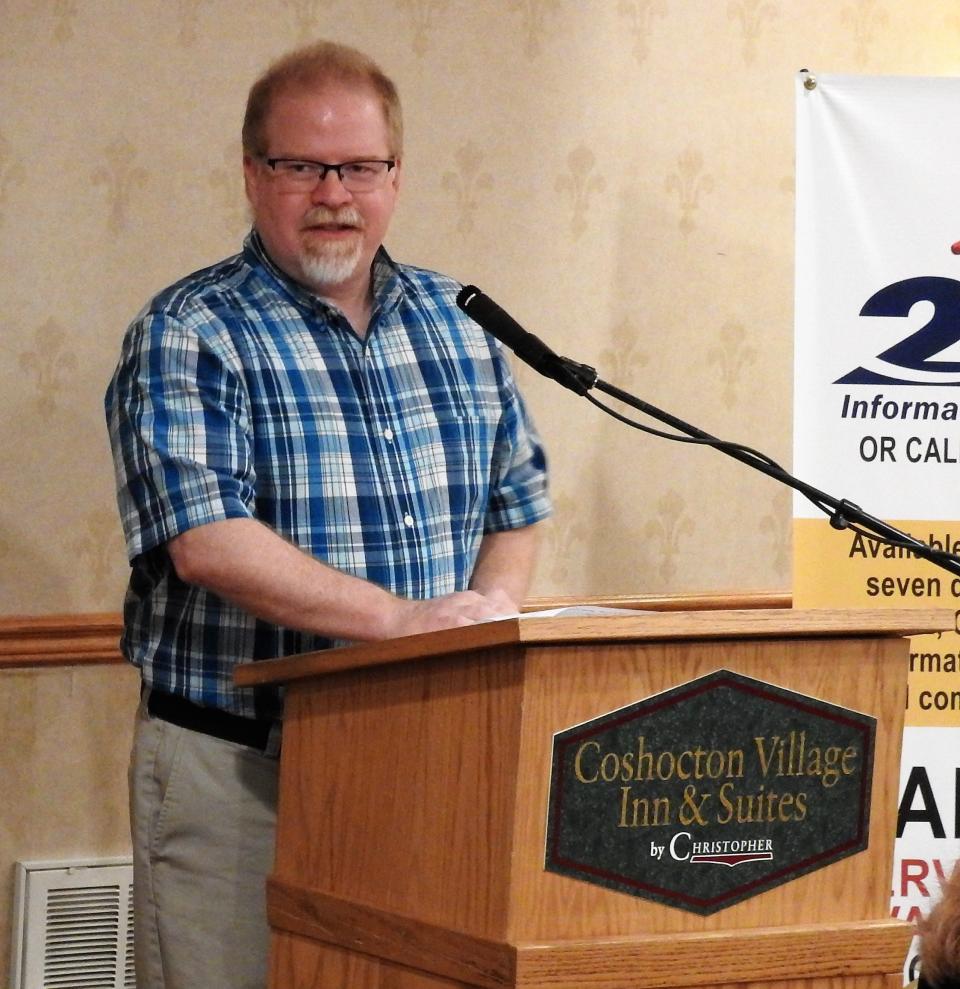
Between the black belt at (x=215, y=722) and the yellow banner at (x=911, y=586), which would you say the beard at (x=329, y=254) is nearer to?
the black belt at (x=215, y=722)

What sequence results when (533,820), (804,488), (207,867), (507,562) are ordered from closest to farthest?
(533,820) → (804,488) → (207,867) → (507,562)

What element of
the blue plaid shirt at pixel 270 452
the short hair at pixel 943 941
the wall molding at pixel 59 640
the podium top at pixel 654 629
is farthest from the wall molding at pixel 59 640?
the short hair at pixel 943 941

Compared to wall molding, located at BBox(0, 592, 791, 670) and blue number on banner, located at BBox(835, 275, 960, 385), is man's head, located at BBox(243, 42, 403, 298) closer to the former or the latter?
wall molding, located at BBox(0, 592, 791, 670)

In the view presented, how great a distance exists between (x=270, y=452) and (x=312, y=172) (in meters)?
0.43

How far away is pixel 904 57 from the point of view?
3.60 m

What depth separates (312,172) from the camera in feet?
7.09

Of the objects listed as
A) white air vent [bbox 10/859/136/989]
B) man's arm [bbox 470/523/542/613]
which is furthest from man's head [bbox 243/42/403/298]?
white air vent [bbox 10/859/136/989]

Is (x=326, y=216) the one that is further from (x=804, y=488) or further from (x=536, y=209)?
(x=536, y=209)

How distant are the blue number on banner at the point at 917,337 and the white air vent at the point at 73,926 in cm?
179

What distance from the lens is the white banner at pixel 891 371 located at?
3.01m

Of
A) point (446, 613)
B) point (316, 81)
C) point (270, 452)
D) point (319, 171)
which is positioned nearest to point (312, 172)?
point (319, 171)

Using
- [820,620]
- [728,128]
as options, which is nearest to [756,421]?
[728,128]

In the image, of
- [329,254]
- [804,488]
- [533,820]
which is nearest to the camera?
[533,820]

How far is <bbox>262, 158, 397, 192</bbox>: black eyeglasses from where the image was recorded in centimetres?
215
